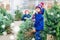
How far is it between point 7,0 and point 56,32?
6086mm

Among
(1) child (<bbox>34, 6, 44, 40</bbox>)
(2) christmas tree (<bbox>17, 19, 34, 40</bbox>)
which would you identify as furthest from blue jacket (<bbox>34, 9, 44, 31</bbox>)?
(2) christmas tree (<bbox>17, 19, 34, 40</bbox>)

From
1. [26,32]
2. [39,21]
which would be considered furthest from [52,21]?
[26,32]

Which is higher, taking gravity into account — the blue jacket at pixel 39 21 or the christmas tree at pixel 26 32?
the blue jacket at pixel 39 21

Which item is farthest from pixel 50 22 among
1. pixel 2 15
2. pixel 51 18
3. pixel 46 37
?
pixel 2 15

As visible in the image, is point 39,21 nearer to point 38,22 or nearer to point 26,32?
point 38,22

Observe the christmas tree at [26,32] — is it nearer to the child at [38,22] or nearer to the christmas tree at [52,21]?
the child at [38,22]

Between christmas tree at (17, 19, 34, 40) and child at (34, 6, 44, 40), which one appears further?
christmas tree at (17, 19, 34, 40)

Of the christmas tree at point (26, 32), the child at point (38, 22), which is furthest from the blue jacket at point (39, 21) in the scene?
the christmas tree at point (26, 32)

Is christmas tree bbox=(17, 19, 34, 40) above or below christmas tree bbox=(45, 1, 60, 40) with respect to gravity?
below

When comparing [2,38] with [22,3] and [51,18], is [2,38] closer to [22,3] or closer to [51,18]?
[51,18]

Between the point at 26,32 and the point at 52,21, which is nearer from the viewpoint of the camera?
the point at 52,21

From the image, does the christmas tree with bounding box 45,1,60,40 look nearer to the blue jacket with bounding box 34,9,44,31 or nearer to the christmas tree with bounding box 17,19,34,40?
the blue jacket with bounding box 34,9,44,31

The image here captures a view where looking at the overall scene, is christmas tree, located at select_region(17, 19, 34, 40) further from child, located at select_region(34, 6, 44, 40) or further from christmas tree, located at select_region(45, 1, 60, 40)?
christmas tree, located at select_region(45, 1, 60, 40)

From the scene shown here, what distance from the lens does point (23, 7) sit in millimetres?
9766
